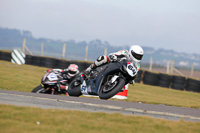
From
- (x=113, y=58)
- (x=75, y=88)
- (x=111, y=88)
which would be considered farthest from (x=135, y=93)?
(x=111, y=88)

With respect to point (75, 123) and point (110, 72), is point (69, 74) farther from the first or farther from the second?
point (75, 123)

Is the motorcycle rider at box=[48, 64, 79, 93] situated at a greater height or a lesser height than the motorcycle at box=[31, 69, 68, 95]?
greater

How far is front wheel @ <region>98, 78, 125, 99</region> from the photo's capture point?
313 inches

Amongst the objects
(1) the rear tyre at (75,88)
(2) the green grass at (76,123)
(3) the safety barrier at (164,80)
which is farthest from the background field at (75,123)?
(3) the safety barrier at (164,80)

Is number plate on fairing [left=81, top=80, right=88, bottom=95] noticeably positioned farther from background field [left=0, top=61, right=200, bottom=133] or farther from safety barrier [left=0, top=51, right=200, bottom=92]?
safety barrier [left=0, top=51, right=200, bottom=92]

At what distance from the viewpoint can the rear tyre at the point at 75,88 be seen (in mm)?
9623

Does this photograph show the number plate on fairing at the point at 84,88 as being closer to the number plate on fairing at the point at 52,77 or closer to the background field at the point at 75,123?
the number plate on fairing at the point at 52,77

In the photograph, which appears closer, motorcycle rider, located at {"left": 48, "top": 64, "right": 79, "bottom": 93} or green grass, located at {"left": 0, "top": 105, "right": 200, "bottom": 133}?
green grass, located at {"left": 0, "top": 105, "right": 200, "bottom": 133}

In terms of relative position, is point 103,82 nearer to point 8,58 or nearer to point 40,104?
point 40,104

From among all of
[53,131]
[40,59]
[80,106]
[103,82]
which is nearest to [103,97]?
[103,82]

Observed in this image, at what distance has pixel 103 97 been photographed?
8227 millimetres

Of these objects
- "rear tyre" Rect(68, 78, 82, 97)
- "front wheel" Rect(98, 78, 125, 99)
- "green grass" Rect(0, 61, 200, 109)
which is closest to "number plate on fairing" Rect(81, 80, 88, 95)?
"rear tyre" Rect(68, 78, 82, 97)

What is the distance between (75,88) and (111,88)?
6.15 feet

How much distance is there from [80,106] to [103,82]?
193 centimetres
